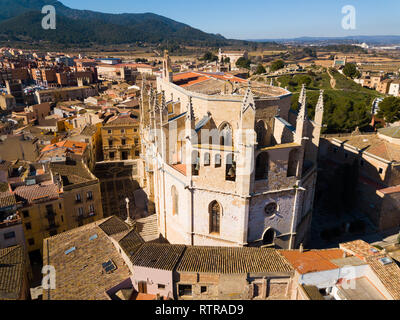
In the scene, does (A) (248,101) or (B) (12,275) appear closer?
(B) (12,275)

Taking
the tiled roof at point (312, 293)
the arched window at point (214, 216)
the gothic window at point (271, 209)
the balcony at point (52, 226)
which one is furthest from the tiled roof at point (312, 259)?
the balcony at point (52, 226)

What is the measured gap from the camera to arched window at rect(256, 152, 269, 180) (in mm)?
21266

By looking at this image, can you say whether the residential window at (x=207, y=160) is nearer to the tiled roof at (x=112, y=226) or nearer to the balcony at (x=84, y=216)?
the tiled roof at (x=112, y=226)

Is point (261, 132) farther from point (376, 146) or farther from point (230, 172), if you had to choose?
point (376, 146)

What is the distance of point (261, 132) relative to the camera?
78.2 ft

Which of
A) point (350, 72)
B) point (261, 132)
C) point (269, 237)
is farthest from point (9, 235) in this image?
point (350, 72)

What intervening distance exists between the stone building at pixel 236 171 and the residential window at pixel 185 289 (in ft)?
16.3

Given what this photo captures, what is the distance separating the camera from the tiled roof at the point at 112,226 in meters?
23.3

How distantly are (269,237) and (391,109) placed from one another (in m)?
48.4

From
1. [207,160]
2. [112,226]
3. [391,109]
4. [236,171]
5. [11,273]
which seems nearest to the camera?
[11,273]

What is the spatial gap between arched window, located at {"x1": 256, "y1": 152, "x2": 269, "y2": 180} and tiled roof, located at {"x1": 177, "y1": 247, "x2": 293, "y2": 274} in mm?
5245

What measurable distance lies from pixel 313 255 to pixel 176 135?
14.0 metres

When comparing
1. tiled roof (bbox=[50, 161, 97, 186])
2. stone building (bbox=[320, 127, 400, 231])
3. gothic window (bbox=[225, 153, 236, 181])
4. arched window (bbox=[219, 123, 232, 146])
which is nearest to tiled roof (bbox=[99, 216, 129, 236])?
tiled roof (bbox=[50, 161, 97, 186])

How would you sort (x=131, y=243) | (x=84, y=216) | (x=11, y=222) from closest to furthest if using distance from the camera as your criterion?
(x=131, y=243) < (x=11, y=222) < (x=84, y=216)
